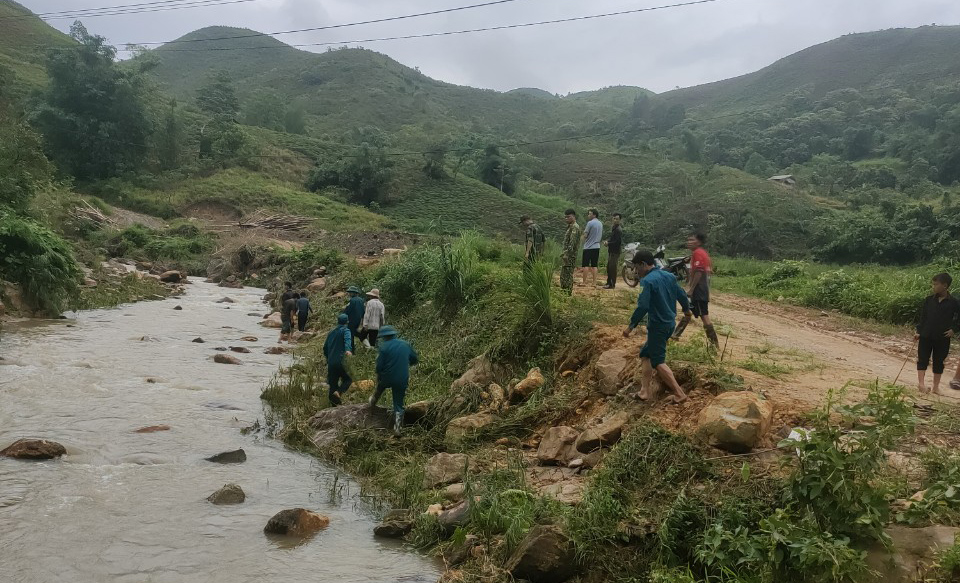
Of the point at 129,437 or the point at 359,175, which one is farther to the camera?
the point at 359,175

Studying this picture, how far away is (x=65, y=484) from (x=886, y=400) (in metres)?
7.50

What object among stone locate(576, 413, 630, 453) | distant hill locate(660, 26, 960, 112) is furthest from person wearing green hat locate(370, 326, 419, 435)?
distant hill locate(660, 26, 960, 112)

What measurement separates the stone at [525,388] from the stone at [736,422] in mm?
2933

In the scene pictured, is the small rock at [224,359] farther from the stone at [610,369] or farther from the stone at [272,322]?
the stone at [610,369]

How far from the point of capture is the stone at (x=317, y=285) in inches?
869

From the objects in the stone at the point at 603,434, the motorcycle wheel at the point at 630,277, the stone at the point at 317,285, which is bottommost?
the stone at the point at 317,285

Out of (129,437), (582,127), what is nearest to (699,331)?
(129,437)

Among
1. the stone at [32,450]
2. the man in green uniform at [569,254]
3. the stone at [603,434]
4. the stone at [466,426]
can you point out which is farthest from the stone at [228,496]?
the man in green uniform at [569,254]

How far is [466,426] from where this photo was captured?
821 cm

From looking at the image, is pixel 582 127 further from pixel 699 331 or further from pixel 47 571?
pixel 47 571

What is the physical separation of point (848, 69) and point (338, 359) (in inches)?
4761

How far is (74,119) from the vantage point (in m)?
43.8

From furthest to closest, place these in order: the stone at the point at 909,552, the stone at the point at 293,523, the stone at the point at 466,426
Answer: the stone at the point at 466,426
the stone at the point at 293,523
the stone at the point at 909,552

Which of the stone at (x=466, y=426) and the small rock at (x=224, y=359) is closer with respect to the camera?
the stone at (x=466, y=426)
